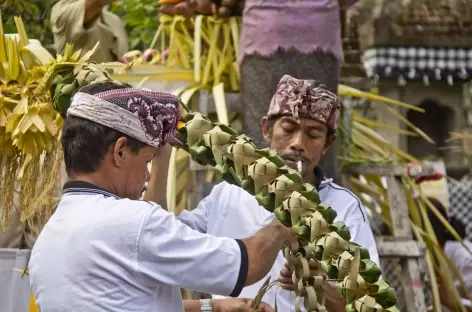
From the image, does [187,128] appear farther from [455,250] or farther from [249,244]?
[455,250]

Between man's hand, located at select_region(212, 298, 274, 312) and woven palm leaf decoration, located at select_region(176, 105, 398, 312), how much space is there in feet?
1.07

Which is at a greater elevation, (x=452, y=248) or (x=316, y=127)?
(x=316, y=127)

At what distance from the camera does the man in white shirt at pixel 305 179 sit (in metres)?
3.83

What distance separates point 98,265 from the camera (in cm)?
290

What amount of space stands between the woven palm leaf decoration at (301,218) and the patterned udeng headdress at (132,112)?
19 centimetres

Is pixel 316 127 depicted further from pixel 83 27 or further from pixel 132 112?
pixel 83 27

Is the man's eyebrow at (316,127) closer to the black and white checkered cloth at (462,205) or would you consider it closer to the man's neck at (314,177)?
the man's neck at (314,177)

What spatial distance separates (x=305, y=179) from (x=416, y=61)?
14.9m

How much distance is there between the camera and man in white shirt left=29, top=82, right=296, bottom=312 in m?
2.90

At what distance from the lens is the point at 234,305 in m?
3.51

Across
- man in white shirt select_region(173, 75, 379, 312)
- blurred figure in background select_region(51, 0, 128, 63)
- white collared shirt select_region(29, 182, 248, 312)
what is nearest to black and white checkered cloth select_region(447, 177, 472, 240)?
blurred figure in background select_region(51, 0, 128, 63)

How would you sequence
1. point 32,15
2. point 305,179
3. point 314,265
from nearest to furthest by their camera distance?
point 314,265 → point 305,179 → point 32,15

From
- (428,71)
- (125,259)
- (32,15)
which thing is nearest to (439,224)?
(32,15)

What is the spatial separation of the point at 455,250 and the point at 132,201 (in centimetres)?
464
